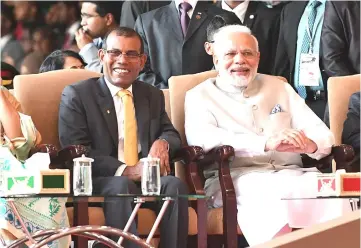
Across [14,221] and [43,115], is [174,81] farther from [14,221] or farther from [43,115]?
[14,221]

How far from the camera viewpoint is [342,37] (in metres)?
4.43

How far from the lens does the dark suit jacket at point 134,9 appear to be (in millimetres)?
4602

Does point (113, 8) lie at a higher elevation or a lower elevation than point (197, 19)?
higher

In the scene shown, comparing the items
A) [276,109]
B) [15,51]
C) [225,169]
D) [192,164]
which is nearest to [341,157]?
[276,109]

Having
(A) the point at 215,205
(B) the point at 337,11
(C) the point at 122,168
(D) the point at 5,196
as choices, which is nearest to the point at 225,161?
(A) the point at 215,205

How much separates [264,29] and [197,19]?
0.45 metres

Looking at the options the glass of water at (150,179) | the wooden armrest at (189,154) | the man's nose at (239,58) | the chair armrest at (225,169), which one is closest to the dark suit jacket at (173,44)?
the man's nose at (239,58)

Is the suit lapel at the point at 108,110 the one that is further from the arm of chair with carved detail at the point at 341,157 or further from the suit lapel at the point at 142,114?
the arm of chair with carved detail at the point at 341,157

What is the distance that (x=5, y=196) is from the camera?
2.21 meters

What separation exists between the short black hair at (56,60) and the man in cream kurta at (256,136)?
96cm

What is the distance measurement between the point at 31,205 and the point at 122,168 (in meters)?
0.52

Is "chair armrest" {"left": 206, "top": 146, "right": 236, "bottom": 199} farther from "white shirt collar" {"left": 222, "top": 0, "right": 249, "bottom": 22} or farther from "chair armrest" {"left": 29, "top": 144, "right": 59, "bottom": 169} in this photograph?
"white shirt collar" {"left": 222, "top": 0, "right": 249, "bottom": 22}

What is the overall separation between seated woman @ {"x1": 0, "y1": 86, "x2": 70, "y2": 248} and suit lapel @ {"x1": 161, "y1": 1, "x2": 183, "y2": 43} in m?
1.26

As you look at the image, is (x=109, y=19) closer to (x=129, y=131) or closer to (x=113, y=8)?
(x=113, y=8)
